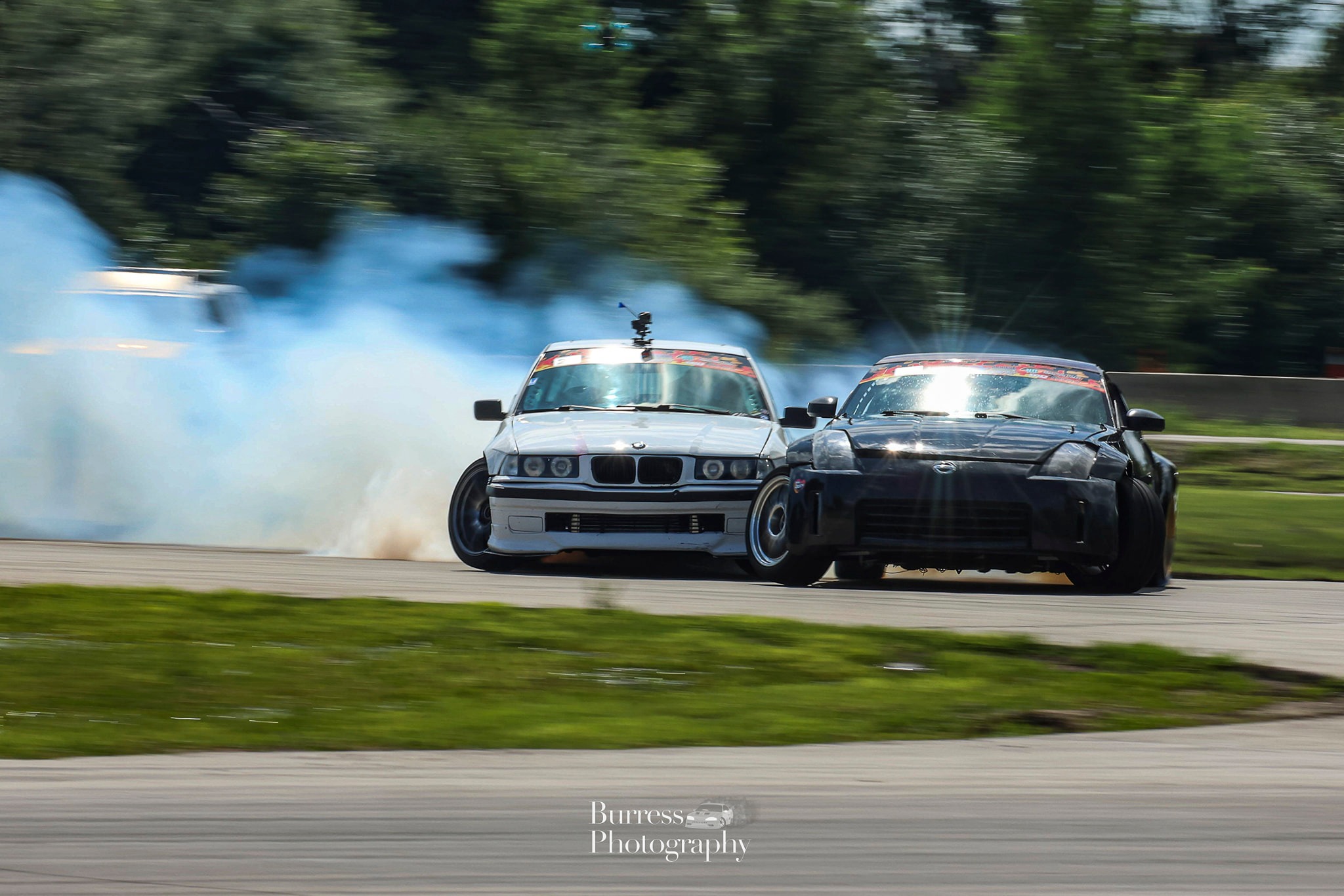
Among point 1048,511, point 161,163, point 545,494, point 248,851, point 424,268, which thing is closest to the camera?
point 248,851

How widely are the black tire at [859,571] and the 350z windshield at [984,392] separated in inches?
38.0

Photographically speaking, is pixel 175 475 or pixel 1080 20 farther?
pixel 1080 20

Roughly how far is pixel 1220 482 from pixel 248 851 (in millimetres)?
15715

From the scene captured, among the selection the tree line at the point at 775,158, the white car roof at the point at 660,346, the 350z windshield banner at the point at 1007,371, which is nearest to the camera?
the 350z windshield banner at the point at 1007,371

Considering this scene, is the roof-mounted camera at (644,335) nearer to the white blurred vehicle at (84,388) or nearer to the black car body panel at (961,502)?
the black car body panel at (961,502)

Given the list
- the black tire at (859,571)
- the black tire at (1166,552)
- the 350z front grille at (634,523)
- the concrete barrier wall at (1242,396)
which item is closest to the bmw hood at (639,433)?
the 350z front grille at (634,523)

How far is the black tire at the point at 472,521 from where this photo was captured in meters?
11.7

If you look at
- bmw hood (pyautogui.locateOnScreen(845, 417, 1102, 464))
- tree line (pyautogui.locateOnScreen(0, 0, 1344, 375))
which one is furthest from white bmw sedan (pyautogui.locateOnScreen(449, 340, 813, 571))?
tree line (pyautogui.locateOnScreen(0, 0, 1344, 375))

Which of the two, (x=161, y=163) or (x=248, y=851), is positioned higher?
(x=248, y=851)

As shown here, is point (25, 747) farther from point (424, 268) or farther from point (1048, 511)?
point (424, 268)

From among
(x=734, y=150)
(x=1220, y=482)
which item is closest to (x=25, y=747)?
(x=1220, y=482)

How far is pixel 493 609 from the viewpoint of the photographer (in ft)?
30.4

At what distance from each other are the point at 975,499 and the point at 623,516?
2.19m

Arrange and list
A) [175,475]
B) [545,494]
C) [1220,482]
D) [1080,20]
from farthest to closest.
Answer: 1. [1080,20]
2. [1220,482]
3. [175,475]
4. [545,494]
